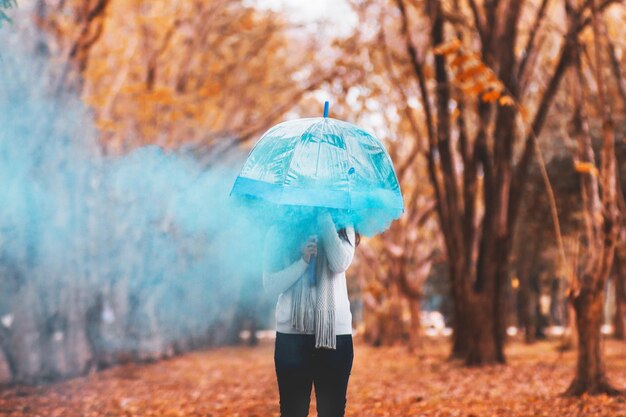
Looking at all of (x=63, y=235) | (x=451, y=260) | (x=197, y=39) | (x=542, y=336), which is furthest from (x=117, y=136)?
(x=542, y=336)

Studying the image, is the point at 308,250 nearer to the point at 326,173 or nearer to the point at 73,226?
the point at 326,173

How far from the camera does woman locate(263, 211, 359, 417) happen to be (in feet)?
11.8

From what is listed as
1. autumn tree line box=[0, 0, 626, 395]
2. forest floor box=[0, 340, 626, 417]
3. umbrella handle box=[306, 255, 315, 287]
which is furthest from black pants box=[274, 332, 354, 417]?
autumn tree line box=[0, 0, 626, 395]

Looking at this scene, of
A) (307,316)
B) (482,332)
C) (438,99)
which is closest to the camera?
(307,316)

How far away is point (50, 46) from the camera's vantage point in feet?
36.4

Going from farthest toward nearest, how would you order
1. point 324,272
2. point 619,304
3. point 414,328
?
point 619,304 < point 414,328 < point 324,272

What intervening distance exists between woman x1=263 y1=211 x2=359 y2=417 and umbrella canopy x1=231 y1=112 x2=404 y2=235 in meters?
0.20

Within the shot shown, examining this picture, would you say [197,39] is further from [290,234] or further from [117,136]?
[290,234]

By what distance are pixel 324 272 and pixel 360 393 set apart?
716 cm

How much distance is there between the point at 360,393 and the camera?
10453 millimetres

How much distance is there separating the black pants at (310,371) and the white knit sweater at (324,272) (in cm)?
6

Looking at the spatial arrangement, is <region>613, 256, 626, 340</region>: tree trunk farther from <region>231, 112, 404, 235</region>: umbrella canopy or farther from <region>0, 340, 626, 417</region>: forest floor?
<region>231, 112, 404, 235</region>: umbrella canopy

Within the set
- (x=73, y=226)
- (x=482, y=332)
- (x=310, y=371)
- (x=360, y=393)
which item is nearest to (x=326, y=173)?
(x=310, y=371)

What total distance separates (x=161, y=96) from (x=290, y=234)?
9.82 metres
